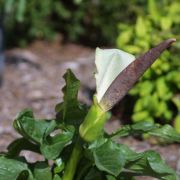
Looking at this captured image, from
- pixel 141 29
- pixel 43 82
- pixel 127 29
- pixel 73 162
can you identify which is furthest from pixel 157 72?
pixel 73 162

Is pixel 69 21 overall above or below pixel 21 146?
above

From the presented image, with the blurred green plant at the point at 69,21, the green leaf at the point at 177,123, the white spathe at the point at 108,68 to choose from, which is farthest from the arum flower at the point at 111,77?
the blurred green plant at the point at 69,21

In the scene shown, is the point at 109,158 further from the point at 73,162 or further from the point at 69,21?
the point at 69,21

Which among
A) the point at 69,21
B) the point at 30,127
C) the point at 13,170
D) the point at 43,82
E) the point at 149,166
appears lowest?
the point at 149,166

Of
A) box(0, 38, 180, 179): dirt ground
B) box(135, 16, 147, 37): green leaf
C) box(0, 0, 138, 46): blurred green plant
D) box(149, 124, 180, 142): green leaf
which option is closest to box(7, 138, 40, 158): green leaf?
box(149, 124, 180, 142): green leaf

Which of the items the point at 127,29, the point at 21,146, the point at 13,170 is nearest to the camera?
the point at 13,170
